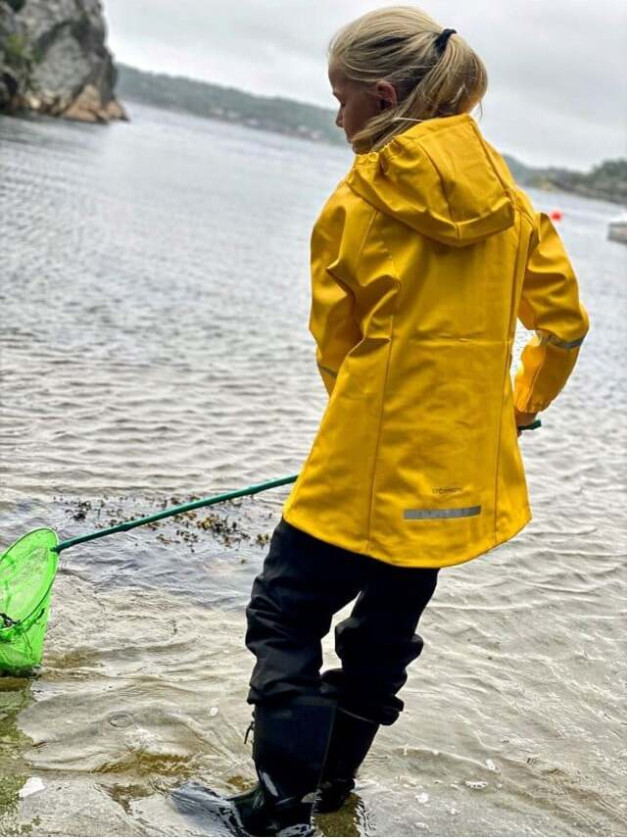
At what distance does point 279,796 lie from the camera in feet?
9.99

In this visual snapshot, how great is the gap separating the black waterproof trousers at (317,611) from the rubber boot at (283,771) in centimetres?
5

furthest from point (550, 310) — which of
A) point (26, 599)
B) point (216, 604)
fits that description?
point (216, 604)

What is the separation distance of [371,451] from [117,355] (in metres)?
6.75

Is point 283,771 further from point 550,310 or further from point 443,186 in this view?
point 443,186

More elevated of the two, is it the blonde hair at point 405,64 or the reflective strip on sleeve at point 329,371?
the blonde hair at point 405,64

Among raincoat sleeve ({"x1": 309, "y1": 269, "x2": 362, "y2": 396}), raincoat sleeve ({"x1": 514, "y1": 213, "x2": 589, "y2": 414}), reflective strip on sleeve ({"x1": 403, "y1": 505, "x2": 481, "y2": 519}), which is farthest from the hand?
raincoat sleeve ({"x1": 309, "y1": 269, "x2": 362, "y2": 396})

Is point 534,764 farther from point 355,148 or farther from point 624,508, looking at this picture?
point 624,508

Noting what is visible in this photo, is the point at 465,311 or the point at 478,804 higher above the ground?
the point at 465,311

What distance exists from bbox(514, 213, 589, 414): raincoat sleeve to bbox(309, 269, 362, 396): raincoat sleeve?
0.57m

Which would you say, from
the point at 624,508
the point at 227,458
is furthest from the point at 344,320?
the point at 624,508

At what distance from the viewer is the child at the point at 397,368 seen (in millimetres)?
2740

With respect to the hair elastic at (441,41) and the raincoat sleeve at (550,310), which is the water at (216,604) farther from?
the hair elastic at (441,41)

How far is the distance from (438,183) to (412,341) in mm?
405

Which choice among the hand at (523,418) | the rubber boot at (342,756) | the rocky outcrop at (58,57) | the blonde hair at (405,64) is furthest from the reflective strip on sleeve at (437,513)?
the rocky outcrop at (58,57)
